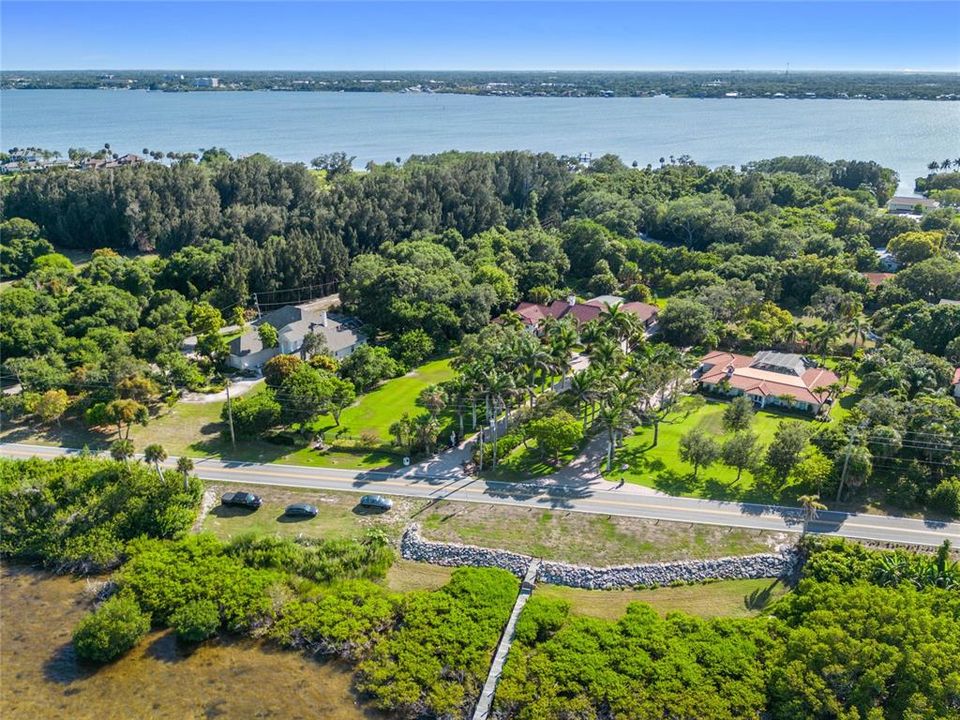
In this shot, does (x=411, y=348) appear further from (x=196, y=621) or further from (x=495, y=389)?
(x=196, y=621)

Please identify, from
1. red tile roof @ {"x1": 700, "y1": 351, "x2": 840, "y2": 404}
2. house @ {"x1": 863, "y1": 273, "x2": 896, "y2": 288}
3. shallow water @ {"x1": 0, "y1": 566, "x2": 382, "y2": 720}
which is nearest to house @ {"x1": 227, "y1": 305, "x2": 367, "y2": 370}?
shallow water @ {"x1": 0, "y1": 566, "x2": 382, "y2": 720}

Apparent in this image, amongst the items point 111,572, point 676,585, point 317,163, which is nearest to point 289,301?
point 111,572

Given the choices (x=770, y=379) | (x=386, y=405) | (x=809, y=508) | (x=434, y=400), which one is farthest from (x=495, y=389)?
(x=770, y=379)

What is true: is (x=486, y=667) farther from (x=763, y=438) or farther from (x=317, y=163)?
(x=317, y=163)

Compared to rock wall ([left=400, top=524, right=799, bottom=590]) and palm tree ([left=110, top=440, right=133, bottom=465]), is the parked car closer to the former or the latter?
rock wall ([left=400, top=524, right=799, bottom=590])

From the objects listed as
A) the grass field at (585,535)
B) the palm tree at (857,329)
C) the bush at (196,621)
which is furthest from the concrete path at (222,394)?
the palm tree at (857,329)
